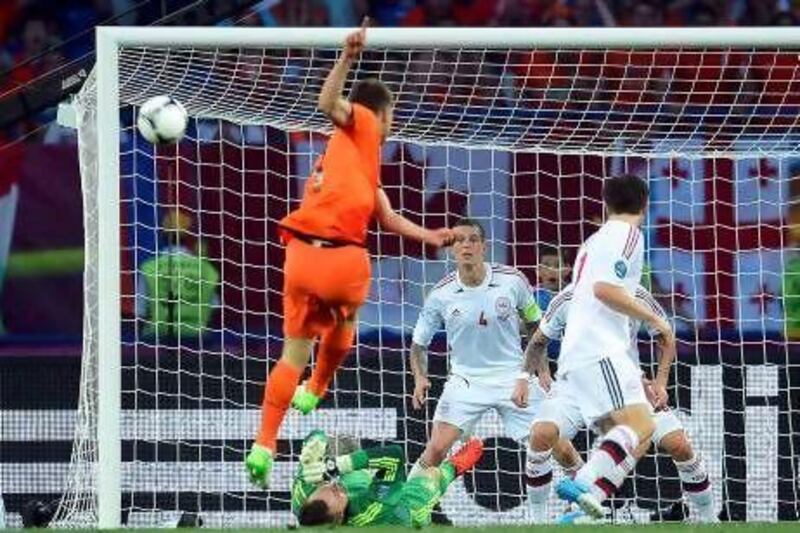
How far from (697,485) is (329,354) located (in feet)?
9.25

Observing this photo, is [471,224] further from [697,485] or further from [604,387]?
[604,387]

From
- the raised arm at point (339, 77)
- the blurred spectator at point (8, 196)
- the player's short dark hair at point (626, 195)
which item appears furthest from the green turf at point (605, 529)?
the blurred spectator at point (8, 196)

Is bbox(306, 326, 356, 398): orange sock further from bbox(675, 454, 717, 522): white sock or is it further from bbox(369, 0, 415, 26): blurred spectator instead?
bbox(369, 0, 415, 26): blurred spectator

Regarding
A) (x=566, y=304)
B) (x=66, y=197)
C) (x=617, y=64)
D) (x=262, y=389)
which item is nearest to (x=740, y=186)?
(x=617, y=64)

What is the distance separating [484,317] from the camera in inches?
589

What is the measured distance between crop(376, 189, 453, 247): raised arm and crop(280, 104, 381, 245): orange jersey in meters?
0.14

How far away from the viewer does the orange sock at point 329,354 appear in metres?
11.4

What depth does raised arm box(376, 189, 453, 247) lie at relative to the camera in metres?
11.0

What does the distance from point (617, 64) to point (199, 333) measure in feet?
9.42

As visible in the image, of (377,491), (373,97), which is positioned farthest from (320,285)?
(377,491)

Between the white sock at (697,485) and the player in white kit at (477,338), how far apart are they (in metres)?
1.48

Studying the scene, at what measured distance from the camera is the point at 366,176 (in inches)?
437

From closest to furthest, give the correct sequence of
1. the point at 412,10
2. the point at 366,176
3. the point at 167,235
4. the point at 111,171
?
the point at 366,176, the point at 111,171, the point at 167,235, the point at 412,10

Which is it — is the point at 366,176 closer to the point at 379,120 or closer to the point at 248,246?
the point at 379,120
